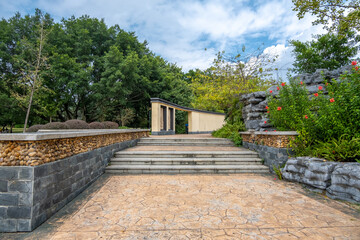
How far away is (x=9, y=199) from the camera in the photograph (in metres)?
2.15

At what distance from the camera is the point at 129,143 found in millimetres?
6840

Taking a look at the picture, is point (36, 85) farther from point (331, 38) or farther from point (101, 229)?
point (331, 38)

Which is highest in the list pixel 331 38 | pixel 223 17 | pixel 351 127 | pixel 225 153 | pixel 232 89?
pixel 331 38

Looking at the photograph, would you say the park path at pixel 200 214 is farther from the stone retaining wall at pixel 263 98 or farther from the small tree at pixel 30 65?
the small tree at pixel 30 65

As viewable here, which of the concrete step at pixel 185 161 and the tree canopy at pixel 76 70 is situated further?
the tree canopy at pixel 76 70

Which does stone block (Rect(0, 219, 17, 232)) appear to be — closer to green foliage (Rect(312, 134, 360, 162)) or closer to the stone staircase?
the stone staircase

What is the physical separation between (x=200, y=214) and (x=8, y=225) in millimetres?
2353

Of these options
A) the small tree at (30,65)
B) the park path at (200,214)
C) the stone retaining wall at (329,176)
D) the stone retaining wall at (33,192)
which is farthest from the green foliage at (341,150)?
the small tree at (30,65)

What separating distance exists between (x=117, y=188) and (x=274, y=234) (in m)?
2.80

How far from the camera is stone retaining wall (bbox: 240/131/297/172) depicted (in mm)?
4352

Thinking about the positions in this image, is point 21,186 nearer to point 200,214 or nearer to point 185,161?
point 200,214

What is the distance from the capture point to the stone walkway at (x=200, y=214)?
207 centimetres

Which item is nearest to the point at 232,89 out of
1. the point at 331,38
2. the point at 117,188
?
the point at 117,188

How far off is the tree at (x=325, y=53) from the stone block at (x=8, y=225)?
2152 cm
